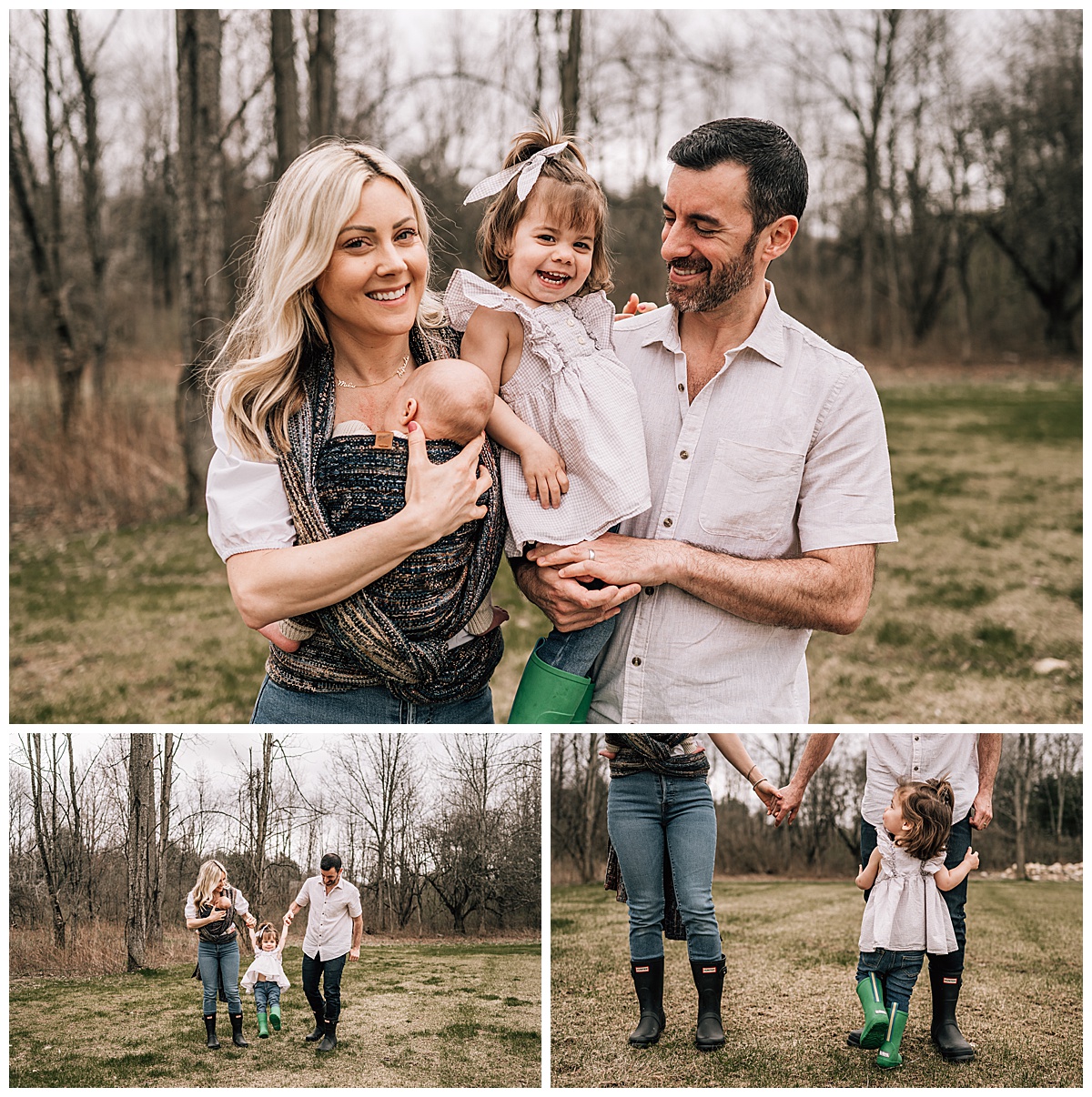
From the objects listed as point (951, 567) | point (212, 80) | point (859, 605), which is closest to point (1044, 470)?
point (951, 567)

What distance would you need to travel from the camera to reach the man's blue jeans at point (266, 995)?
2.61 m

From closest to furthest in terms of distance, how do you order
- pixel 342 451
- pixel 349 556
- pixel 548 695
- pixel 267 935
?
pixel 349 556 → pixel 342 451 → pixel 548 695 → pixel 267 935

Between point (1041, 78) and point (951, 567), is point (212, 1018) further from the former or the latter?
point (1041, 78)

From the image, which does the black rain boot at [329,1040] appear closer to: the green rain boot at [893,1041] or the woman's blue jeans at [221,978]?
the woman's blue jeans at [221,978]

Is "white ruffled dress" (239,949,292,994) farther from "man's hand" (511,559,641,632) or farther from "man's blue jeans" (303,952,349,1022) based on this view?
"man's hand" (511,559,641,632)

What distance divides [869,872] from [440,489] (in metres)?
1.46

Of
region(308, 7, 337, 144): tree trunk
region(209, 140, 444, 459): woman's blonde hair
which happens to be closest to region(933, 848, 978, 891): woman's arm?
region(209, 140, 444, 459): woman's blonde hair

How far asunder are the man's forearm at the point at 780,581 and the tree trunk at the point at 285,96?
28.1 feet

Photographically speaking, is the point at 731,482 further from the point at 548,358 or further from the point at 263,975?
the point at 263,975

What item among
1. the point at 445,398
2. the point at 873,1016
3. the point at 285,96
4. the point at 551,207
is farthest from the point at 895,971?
the point at 285,96

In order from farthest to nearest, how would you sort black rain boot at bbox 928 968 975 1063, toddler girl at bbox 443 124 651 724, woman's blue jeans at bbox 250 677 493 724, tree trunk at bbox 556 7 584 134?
tree trunk at bbox 556 7 584 134, black rain boot at bbox 928 968 975 1063, woman's blue jeans at bbox 250 677 493 724, toddler girl at bbox 443 124 651 724

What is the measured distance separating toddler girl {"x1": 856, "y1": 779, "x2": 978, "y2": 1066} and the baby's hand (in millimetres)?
1148

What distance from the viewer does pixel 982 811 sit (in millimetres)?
2695

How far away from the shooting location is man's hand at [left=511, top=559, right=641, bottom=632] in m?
2.36
